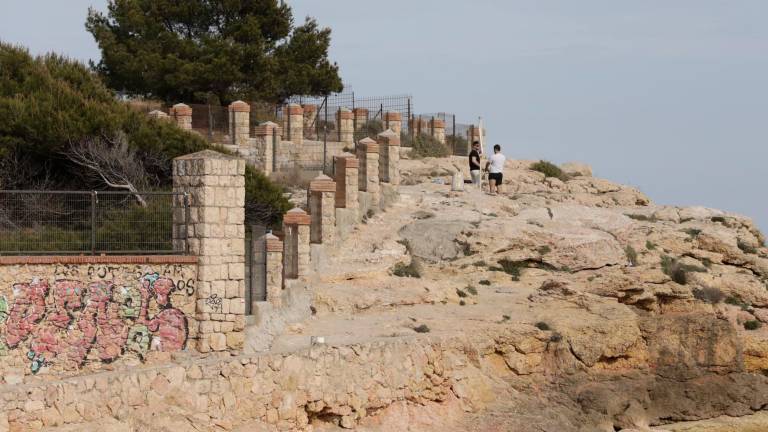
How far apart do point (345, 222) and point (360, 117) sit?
47.7ft

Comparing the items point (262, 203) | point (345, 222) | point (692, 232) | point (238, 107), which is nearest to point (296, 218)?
point (345, 222)

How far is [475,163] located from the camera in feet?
116

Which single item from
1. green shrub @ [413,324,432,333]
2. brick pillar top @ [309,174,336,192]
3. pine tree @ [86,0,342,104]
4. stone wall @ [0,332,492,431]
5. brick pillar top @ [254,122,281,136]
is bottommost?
stone wall @ [0,332,492,431]

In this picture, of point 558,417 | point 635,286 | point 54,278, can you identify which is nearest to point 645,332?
point 635,286

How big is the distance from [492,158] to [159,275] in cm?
1574

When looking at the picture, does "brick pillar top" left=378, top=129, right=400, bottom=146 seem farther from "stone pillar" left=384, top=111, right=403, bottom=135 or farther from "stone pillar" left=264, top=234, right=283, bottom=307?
"stone pillar" left=384, top=111, right=403, bottom=135

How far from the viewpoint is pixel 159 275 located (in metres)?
21.0

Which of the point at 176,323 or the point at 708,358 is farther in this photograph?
the point at 708,358

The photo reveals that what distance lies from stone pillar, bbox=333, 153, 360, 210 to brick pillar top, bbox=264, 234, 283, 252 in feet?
16.9

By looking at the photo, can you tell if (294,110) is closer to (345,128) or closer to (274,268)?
(345,128)

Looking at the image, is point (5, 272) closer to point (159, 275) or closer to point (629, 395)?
point (159, 275)

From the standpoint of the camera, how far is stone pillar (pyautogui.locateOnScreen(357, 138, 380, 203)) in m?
30.5

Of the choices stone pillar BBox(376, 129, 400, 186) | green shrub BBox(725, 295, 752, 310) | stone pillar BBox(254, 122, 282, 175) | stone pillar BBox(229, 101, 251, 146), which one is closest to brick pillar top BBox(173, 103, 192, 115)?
stone pillar BBox(229, 101, 251, 146)

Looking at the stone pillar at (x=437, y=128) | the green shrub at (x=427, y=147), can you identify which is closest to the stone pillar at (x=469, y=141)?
the stone pillar at (x=437, y=128)
